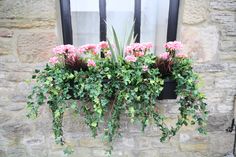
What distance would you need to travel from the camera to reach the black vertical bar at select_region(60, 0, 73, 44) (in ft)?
4.98

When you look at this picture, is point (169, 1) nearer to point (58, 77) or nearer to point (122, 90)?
point (122, 90)

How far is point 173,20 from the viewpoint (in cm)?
157

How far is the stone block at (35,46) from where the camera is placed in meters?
1.46

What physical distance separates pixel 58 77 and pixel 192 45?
88 centimetres

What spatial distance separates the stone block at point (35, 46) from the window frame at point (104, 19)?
5.3 inches

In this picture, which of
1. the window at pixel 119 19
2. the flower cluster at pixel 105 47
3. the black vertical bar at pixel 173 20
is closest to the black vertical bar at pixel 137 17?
the window at pixel 119 19

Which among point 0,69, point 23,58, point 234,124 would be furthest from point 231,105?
point 0,69

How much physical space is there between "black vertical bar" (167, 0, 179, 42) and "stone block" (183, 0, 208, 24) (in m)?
0.11

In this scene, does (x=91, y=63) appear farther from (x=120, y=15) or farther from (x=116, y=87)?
(x=120, y=15)

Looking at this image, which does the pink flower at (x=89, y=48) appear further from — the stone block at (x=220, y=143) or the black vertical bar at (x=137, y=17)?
the stone block at (x=220, y=143)

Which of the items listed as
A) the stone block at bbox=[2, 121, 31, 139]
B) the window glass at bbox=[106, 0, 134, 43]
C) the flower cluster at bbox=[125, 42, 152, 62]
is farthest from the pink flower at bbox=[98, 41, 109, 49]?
the stone block at bbox=[2, 121, 31, 139]

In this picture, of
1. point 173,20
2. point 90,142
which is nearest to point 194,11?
point 173,20

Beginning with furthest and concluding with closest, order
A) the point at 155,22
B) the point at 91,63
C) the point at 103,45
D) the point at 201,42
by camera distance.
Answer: the point at 155,22, the point at 201,42, the point at 103,45, the point at 91,63

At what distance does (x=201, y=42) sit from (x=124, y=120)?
75 centimetres
